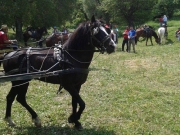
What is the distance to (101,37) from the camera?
5.84m

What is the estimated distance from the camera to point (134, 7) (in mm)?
40688

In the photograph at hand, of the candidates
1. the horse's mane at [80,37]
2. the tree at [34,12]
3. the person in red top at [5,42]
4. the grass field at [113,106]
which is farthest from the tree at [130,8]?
the horse's mane at [80,37]

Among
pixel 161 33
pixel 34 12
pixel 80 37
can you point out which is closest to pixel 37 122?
pixel 80 37

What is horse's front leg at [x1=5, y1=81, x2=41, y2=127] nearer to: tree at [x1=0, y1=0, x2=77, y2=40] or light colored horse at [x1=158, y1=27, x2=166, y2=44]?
light colored horse at [x1=158, y1=27, x2=166, y2=44]

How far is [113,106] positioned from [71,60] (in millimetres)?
2389

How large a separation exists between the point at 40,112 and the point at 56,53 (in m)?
2.10

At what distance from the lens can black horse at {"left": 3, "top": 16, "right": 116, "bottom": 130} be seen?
232 inches

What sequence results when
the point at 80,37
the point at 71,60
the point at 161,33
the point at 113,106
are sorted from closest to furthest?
the point at 80,37, the point at 71,60, the point at 113,106, the point at 161,33

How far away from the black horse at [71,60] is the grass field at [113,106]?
0.37 meters

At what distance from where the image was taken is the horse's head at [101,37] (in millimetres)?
5762

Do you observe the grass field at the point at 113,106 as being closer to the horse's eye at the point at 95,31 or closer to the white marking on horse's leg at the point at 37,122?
the white marking on horse's leg at the point at 37,122

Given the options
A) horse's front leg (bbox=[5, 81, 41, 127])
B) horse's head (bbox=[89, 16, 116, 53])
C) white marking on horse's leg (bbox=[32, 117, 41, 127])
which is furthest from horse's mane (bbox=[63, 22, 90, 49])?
white marking on horse's leg (bbox=[32, 117, 41, 127])

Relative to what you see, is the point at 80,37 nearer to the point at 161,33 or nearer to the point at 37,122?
the point at 37,122

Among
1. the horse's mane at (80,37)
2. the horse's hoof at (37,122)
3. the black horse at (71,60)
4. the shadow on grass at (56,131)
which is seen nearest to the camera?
the black horse at (71,60)
